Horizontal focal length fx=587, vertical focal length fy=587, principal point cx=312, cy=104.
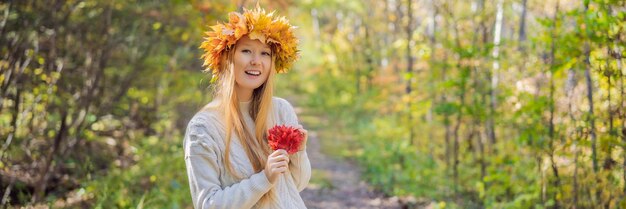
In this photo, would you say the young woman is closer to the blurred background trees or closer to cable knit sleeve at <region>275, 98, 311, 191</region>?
→ cable knit sleeve at <region>275, 98, 311, 191</region>

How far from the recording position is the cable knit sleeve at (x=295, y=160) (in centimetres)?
247

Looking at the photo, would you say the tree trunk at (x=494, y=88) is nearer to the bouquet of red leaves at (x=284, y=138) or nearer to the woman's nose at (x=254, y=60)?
the woman's nose at (x=254, y=60)

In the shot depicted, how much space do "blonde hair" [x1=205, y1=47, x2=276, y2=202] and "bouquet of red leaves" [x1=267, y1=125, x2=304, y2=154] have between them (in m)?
0.18

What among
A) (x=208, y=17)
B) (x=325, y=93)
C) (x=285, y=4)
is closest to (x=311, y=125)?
(x=285, y=4)

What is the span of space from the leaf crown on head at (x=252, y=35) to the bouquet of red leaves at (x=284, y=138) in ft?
1.28

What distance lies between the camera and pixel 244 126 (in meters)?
2.40

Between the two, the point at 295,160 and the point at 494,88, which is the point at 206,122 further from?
the point at 494,88

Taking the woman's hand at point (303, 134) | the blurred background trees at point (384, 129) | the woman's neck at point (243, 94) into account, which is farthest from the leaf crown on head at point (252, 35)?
the blurred background trees at point (384, 129)

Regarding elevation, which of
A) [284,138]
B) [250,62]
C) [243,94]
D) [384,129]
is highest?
[250,62]

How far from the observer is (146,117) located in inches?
422

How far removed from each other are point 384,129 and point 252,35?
11196mm

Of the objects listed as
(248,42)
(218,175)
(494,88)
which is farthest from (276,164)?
(494,88)

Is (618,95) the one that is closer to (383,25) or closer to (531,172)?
(531,172)

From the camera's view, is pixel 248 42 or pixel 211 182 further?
pixel 248 42
